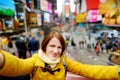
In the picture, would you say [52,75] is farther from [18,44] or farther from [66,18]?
[66,18]

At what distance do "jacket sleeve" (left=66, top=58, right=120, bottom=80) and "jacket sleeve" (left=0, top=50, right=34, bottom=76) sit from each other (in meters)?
0.29

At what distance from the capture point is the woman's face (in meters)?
1.52

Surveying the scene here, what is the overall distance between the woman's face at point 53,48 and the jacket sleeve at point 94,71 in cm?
16

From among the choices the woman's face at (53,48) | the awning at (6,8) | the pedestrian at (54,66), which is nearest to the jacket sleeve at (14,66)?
the pedestrian at (54,66)

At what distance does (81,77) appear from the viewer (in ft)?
5.82

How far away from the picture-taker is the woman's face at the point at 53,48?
4.99ft

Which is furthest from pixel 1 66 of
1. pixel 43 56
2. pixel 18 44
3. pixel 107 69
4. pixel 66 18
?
pixel 66 18

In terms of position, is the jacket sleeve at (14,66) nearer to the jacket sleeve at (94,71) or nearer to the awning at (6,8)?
the jacket sleeve at (94,71)

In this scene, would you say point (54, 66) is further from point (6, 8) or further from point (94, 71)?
point (6, 8)

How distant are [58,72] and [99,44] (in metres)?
10.7

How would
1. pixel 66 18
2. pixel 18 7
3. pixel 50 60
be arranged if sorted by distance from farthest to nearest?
pixel 66 18 < pixel 18 7 < pixel 50 60

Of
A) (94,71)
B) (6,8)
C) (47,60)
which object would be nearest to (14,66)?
(47,60)

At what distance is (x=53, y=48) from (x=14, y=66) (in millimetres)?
312

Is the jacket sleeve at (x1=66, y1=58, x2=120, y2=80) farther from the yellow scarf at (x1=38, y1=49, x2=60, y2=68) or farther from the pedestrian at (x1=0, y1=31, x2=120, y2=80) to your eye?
the yellow scarf at (x1=38, y1=49, x2=60, y2=68)
